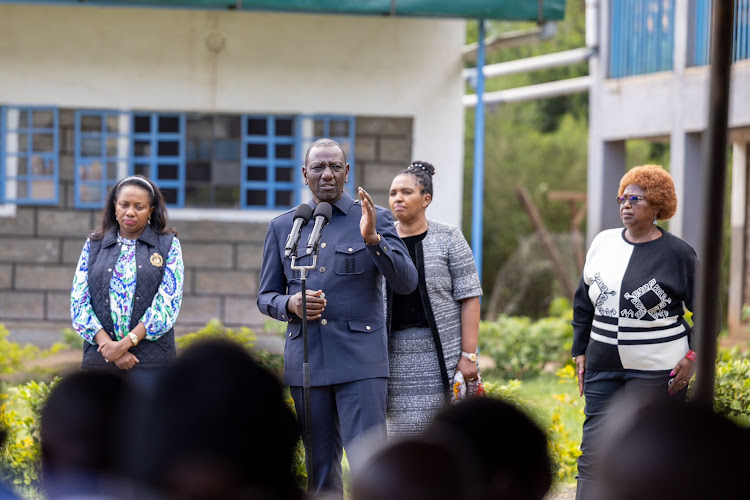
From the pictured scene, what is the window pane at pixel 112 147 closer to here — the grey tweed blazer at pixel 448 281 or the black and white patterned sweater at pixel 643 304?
the grey tweed blazer at pixel 448 281

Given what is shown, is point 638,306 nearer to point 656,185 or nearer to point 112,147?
point 656,185

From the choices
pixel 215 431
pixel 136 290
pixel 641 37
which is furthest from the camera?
pixel 641 37

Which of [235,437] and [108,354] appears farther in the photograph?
[108,354]

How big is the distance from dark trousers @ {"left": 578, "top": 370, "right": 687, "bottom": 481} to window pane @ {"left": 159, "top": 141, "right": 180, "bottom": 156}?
20.4 feet

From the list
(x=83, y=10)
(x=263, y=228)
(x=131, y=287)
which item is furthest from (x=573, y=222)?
(x=131, y=287)

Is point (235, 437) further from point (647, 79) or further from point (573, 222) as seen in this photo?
point (573, 222)

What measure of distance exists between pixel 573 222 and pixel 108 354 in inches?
525

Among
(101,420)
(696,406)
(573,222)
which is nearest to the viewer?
(696,406)

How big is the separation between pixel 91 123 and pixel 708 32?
630 cm

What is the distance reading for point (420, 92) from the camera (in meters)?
10.3

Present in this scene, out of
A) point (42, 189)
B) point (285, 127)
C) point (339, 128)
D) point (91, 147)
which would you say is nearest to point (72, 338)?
point (42, 189)

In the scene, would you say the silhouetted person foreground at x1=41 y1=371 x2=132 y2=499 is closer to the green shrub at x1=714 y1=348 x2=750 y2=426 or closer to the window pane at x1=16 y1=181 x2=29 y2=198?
the green shrub at x1=714 y1=348 x2=750 y2=426

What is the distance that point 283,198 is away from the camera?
1035 cm

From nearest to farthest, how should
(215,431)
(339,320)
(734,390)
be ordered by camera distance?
(215,431), (339,320), (734,390)
